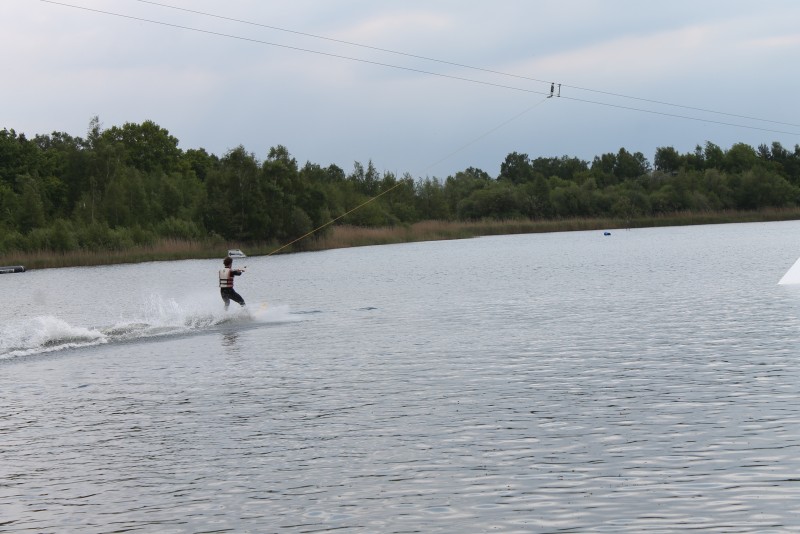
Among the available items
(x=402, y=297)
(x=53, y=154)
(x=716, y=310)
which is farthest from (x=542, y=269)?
(x=53, y=154)

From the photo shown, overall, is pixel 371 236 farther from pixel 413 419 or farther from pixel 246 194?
pixel 413 419

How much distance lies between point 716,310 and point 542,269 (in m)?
21.2

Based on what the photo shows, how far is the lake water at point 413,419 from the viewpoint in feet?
31.0

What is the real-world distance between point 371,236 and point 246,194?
13.1 metres

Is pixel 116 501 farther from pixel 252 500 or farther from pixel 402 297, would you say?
pixel 402 297

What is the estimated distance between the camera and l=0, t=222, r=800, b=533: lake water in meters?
9.46

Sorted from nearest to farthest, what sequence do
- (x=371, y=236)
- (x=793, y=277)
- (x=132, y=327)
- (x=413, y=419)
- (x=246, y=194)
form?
(x=413, y=419), (x=132, y=327), (x=793, y=277), (x=246, y=194), (x=371, y=236)

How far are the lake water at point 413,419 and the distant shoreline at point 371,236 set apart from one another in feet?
122

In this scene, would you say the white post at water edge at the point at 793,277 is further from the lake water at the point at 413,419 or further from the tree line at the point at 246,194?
the tree line at the point at 246,194

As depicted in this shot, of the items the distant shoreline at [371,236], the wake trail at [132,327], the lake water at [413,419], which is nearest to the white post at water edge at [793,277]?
the lake water at [413,419]

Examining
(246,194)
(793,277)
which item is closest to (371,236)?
(246,194)

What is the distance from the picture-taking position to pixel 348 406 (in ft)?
47.4

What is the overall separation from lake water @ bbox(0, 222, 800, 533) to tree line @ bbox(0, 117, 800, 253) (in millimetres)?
45734

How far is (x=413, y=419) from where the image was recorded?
43.5 feet
